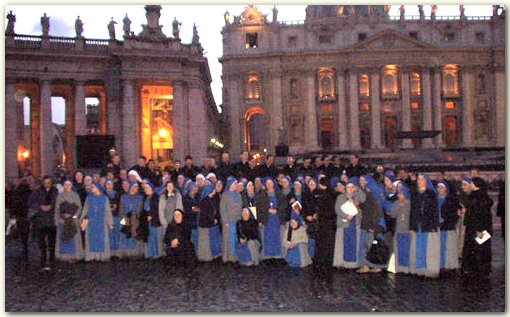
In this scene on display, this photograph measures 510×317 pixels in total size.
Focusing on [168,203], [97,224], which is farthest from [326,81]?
[97,224]

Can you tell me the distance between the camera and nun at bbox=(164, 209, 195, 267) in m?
15.2

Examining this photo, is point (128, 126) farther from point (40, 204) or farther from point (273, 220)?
point (273, 220)

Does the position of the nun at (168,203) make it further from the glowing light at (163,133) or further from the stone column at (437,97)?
the stone column at (437,97)

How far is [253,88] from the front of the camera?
77750mm

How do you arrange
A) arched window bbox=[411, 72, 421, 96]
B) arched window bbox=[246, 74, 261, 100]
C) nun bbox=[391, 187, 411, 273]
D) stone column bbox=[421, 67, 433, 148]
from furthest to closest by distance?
1. arched window bbox=[246, 74, 261, 100]
2. arched window bbox=[411, 72, 421, 96]
3. stone column bbox=[421, 67, 433, 148]
4. nun bbox=[391, 187, 411, 273]

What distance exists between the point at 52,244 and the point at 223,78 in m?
64.5

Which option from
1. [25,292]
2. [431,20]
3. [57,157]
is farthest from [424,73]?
[25,292]

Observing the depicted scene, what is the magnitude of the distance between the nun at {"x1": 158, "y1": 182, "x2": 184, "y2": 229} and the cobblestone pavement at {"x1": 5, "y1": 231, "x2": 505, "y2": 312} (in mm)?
1229

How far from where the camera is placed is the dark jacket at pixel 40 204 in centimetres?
1477

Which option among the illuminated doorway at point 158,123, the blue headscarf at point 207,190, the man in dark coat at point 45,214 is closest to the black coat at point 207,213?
the blue headscarf at point 207,190

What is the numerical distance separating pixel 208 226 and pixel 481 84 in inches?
2690

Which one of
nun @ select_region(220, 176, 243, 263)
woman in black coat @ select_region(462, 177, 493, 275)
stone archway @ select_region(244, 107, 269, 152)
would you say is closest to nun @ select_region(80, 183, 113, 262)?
nun @ select_region(220, 176, 243, 263)

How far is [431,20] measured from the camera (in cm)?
7956

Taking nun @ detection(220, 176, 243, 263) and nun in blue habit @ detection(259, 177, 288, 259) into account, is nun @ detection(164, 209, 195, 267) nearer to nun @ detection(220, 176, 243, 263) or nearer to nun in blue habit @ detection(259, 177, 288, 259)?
nun @ detection(220, 176, 243, 263)
